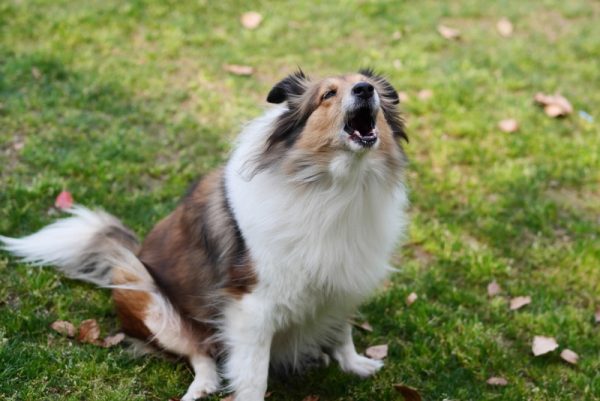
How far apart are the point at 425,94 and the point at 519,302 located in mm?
2715

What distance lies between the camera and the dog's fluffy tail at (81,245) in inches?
165

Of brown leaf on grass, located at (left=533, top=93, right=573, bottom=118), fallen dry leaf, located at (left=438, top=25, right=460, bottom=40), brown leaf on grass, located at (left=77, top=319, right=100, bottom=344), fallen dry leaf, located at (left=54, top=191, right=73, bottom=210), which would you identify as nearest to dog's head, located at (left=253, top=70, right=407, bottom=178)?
brown leaf on grass, located at (left=77, top=319, right=100, bottom=344)

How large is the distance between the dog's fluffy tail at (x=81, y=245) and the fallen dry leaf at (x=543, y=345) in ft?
7.98

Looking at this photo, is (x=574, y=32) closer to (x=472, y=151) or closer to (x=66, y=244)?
(x=472, y=151)

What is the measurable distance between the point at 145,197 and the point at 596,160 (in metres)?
3.78

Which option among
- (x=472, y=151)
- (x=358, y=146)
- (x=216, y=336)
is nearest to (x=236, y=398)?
(x=216, y=336)

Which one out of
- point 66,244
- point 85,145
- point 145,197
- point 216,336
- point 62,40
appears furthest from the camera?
point 62,40

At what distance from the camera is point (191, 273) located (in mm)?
3768

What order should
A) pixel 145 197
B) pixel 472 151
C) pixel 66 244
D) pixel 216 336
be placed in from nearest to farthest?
pixel 216 336 < pixel 66 244 < pixel 145 197 < pixel 472 151

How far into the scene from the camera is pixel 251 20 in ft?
25.8

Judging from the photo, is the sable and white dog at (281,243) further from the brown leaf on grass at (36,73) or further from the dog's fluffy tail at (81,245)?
the brown leaf on grass at (36,73)

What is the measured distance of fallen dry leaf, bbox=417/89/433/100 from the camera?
6.74 meters

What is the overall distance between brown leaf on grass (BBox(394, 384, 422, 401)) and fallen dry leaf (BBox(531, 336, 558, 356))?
91cm

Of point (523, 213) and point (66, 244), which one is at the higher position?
point (66, 244)
